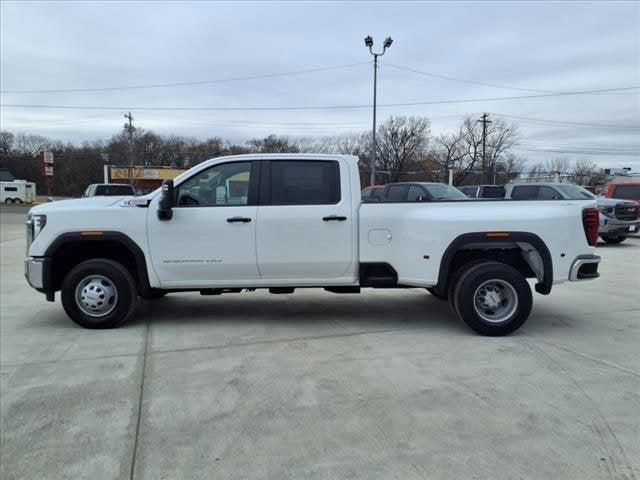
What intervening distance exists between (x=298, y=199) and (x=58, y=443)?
3433mm

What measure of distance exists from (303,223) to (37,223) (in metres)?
2.97

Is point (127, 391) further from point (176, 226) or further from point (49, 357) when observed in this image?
point (176, 226)

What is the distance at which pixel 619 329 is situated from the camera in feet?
19.8

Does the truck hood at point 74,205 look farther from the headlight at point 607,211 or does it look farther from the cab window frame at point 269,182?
the headlight at point 607,211

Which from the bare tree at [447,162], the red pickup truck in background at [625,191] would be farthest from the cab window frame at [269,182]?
the bare tree at [447,162]

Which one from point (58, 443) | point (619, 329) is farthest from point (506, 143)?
point (58, 443)

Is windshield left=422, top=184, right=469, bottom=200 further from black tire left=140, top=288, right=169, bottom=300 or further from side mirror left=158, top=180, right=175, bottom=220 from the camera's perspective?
side mirror left=158, top=180, right=175, bottom=220

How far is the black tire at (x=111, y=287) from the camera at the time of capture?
19.4ft

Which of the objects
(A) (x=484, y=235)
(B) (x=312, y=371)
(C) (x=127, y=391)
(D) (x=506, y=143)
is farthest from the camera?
(D) (x=506, y=143)

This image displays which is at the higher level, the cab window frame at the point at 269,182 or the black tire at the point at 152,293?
the cab window frame at the point at 269,182

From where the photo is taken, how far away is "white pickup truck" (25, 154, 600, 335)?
5727 mm

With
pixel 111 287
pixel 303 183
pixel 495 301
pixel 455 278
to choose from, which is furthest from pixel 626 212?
pixel 111 287

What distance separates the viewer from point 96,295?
5.94 m

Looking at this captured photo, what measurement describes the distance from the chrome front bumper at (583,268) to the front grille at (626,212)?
12202 millimetres
